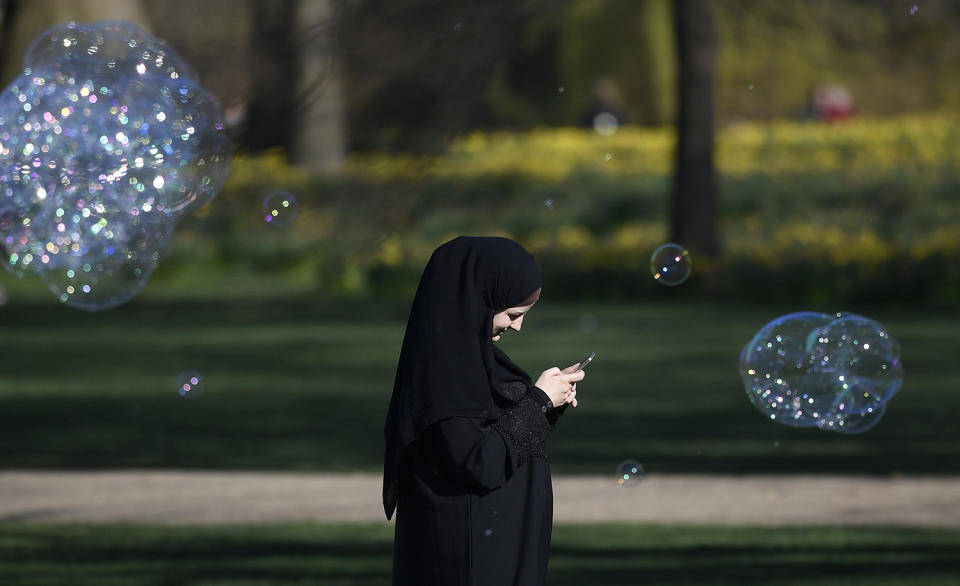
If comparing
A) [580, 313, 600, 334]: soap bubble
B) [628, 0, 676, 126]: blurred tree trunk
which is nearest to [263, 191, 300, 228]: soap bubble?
[580, 313, 600, 334]: soap bubble

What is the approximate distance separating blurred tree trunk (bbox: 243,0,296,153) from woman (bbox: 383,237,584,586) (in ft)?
24.3

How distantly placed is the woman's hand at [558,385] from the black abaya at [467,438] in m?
0.03

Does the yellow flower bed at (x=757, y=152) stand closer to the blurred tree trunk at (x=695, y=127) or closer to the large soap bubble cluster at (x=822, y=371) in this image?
the blurred tree trunk at (x=695, y=127)

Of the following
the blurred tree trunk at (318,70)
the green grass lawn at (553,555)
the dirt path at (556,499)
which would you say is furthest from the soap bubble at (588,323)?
the green grass lawn at (553,555)

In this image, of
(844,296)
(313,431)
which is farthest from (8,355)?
(844,296)

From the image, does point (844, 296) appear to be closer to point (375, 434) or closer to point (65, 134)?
point (375, 434)

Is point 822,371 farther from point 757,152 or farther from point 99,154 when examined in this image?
point 757,152

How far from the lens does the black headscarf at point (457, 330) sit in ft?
14.3

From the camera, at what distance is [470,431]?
14.3ft

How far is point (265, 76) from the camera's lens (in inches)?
669

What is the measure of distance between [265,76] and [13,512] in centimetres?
889

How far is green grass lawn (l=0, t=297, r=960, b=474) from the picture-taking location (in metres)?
10.4

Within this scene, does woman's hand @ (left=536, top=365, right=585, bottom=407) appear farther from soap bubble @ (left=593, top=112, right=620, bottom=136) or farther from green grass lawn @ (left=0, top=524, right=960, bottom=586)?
soap bubble @ (left=593, top=112, right=620, bottom=136)

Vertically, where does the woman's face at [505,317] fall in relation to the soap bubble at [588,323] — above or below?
below
